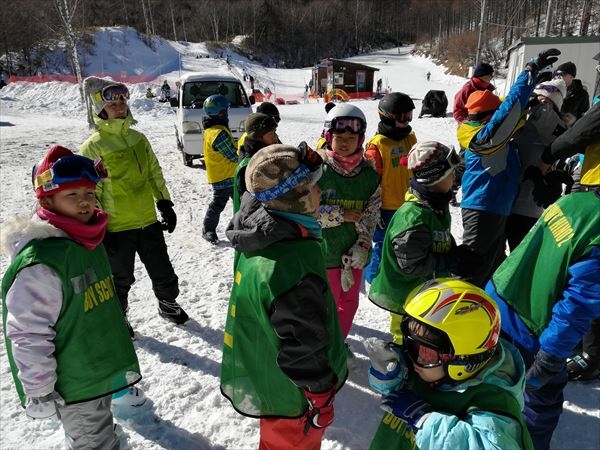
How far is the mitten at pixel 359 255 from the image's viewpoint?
317cm

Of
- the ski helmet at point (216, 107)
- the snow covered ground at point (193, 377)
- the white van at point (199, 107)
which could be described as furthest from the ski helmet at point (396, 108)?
the white van at point (199, 107)

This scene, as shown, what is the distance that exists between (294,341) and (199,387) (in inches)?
71.0

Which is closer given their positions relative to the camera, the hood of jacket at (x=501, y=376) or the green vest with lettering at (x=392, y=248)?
the hood of jacket at (x=501, y=376)

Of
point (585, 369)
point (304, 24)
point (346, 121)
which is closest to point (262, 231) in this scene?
point (346, 121)

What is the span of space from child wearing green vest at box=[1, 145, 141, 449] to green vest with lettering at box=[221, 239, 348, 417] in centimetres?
68

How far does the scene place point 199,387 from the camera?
321cm

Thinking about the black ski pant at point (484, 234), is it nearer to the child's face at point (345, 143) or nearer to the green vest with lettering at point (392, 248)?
the green vest with lettering at point (392, 248)

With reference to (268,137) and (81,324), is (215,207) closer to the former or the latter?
(268,137)

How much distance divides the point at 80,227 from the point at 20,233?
0.25 meters

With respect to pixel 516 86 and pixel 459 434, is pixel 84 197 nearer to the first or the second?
pixel 459 434

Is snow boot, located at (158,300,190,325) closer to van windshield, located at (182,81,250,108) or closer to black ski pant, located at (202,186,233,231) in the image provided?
black ski pant, located at (202,186,233,231)

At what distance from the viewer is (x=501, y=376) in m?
1.50

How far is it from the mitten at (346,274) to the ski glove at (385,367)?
1594mm

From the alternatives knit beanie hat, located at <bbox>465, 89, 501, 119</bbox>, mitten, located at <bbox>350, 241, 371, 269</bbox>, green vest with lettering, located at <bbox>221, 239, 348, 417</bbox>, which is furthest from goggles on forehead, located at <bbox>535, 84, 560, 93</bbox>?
green vest with lettering, located at <bbox>221, 239, 348, 417</bbox>
